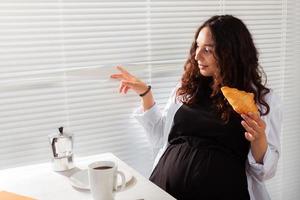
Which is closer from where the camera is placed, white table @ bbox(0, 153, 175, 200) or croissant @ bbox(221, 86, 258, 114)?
white table @ bbox(0, 153, 175, 200)

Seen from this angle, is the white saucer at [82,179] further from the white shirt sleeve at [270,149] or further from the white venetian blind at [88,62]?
the white shirt sleeve at [270,149]

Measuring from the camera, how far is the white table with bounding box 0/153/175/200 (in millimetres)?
1170

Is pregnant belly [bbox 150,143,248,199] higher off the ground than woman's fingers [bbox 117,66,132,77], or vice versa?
woman's fingers [bbox 117,66,132,77]

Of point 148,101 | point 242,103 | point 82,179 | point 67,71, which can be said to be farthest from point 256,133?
point 67,71

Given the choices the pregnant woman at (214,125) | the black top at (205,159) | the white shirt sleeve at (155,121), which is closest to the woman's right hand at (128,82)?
the pregnant woman at (214,125)

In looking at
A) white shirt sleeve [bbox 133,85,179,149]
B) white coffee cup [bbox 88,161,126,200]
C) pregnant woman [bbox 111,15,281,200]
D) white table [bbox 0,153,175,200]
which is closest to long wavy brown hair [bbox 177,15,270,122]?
pregnant woman [bbox 111,15,281,200]

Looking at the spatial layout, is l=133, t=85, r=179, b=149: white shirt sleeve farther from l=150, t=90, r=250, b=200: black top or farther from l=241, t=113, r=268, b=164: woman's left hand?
l=241, t=113, r=268, b=164: woman's left hand

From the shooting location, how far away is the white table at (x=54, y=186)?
3.84 ft

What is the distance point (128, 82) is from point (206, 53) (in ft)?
1.11

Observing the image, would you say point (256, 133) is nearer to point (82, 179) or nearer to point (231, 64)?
point (231, 64)

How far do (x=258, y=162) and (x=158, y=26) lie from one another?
0.71 m

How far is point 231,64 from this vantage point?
1.61 metres

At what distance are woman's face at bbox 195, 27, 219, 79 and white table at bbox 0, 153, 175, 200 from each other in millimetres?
525

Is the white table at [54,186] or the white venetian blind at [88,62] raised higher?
the white venetian blind at [88,62]
